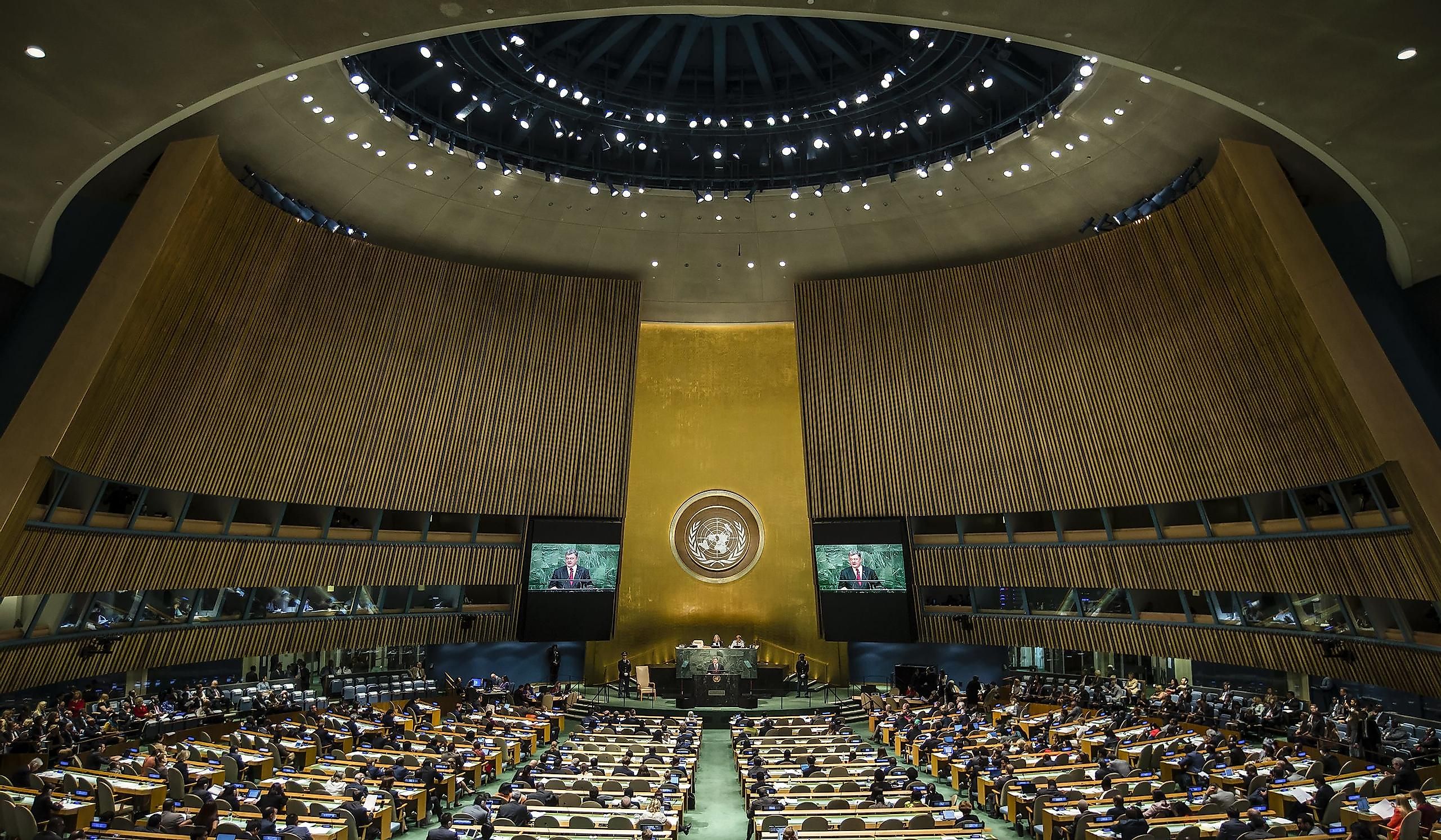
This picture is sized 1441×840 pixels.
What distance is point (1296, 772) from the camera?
438 inches

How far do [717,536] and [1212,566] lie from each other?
12.0 meters

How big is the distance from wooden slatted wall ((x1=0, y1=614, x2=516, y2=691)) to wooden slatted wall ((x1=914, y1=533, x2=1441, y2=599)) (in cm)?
1077

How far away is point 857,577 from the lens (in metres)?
20.1

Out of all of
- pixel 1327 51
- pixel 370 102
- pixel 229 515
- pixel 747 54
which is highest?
pixel 747 54

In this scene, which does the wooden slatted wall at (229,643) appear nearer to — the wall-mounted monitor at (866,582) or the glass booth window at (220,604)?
the glass booth window at (220,604)

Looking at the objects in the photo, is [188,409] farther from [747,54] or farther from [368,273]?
[747,54]

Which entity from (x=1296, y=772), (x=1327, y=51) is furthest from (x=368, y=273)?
(x=1296, y=772)

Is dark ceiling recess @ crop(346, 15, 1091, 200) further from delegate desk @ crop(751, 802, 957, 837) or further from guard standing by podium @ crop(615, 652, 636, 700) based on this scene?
delegate desk @ crop(751, 802, 957, 837)

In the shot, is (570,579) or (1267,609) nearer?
(1267,609)

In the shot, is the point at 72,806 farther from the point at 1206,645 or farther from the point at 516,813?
the point at 1206,645

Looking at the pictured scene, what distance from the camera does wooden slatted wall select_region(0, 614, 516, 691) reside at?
1316 cm

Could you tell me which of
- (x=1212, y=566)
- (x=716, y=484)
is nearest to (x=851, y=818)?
(x=1212, y=566)

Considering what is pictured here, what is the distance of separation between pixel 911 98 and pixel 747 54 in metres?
3.56

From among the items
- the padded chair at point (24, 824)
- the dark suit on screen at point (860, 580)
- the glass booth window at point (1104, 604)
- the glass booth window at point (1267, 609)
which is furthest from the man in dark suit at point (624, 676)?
the padded chair at point (24, 824)
